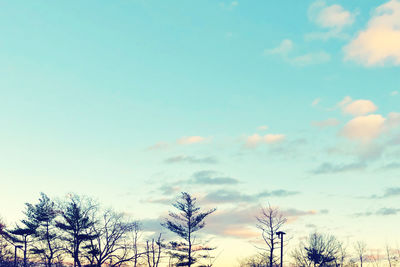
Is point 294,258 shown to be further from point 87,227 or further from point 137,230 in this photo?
point 87,227

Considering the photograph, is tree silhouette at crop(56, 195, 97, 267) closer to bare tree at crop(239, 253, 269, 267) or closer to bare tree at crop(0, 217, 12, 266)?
bare tree at crop(0, 217, 12, 266)

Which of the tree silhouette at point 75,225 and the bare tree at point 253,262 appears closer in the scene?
the tree silhouette at point 75,225

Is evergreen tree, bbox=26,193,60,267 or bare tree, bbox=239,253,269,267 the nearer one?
evergreen tree, bbox=26,193,60,267

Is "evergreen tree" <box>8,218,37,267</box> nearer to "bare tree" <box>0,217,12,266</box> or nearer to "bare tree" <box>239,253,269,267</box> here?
"bare tree" <box>0,217,12,266</box>

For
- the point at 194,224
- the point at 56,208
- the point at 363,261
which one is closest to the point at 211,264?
the point at 194,224

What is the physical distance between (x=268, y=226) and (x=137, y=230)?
28.8 m

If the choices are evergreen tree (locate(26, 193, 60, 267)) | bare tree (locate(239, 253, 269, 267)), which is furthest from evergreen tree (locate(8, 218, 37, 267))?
bare tree (locate(239, 253, 269, 267))

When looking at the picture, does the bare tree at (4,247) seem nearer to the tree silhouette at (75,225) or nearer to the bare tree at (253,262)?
the tree silhouette at (75,225)

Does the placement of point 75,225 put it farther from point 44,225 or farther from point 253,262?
point 253,262

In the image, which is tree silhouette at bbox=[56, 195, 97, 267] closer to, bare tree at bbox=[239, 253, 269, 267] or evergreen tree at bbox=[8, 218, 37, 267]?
evergreen tree at bbox=[8, 218, 37, 267]

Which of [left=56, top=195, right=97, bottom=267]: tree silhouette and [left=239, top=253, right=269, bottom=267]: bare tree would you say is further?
[left=239, top=253, right=269, bottom=267]: bare tree

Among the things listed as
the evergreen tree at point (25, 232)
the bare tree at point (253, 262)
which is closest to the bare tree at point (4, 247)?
the evergreen tree at point (25, 232)

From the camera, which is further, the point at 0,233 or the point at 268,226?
the point at 0,233

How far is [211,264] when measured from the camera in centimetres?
5194
